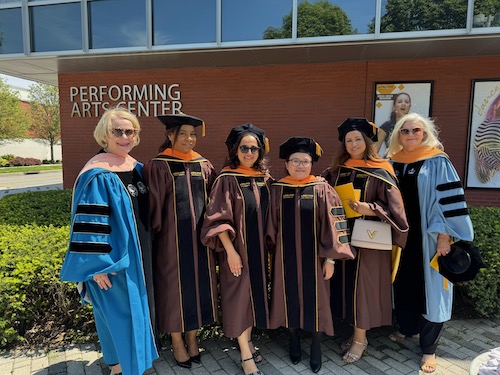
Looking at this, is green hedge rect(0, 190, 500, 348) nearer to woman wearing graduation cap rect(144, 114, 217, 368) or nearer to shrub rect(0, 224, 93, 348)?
shrub rect(0, 224, 93, 348)

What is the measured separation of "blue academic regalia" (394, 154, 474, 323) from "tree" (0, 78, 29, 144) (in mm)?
33467

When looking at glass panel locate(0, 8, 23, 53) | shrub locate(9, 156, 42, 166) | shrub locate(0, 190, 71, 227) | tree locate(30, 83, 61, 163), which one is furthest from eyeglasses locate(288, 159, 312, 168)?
tree locate(30, 83, 61, 163)

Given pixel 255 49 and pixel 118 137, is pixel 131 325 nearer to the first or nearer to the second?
pixel 118 137

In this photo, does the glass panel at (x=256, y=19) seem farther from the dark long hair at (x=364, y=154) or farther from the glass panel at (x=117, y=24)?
the dark long hair at (x=364, y=154)

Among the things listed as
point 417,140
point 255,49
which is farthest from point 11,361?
point 255,49

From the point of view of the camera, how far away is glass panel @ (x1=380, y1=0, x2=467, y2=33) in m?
5.56

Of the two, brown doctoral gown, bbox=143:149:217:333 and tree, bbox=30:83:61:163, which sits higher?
tree, bbox=30:83:61:163

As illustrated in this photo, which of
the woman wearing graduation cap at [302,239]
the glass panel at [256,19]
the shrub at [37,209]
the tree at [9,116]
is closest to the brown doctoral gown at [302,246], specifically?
the woman wearing graduation cap at [302,239]

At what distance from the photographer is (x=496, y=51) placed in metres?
6.46

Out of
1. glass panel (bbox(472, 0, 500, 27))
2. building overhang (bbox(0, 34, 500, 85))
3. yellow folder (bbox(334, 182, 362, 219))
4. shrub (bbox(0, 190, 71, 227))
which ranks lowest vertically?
shrub (bbox(0, 190, 71, 227))

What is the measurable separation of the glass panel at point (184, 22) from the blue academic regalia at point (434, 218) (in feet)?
15.8

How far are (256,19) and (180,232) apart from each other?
489cm

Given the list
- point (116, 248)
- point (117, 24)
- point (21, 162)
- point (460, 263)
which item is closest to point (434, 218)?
point (460, 263)

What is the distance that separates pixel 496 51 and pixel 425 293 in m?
→ 5.78
